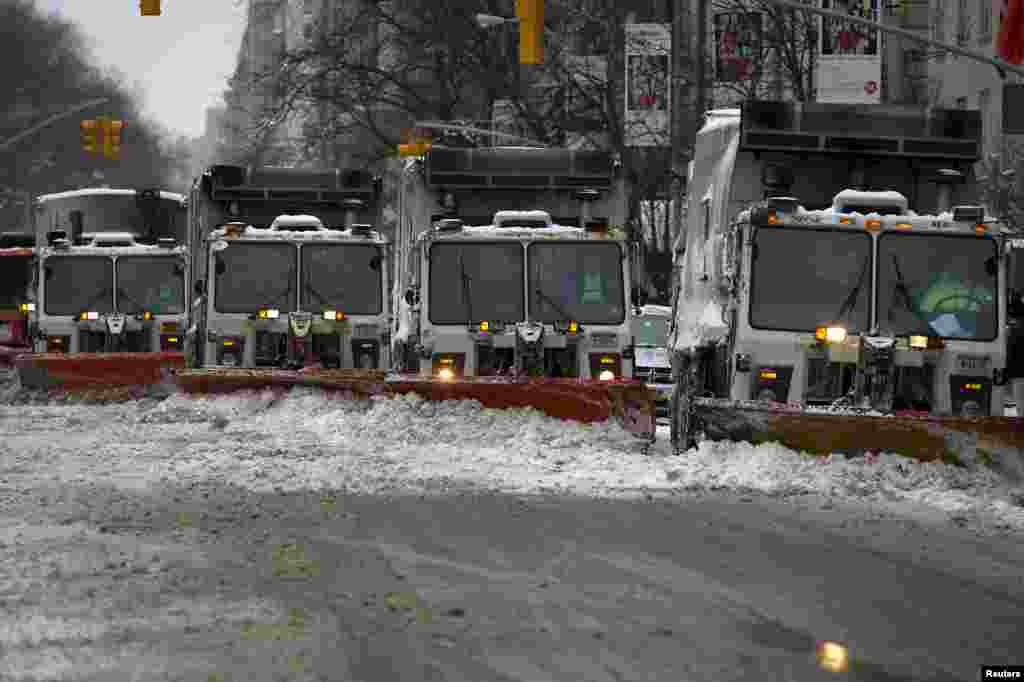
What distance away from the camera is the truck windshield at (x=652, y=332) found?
30531 millimetres

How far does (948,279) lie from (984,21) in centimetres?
2835

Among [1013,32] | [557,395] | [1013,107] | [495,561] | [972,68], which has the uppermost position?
[972,68]

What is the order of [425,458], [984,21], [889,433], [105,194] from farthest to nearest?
[984,21], [105,194], [425,458], [889,433]

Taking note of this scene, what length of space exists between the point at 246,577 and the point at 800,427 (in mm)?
5849

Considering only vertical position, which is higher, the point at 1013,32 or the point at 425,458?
the point at 1013,32

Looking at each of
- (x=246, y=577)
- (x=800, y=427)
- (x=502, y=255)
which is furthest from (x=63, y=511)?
(x=502, y=255)

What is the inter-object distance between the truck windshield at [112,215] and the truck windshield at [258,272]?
22.9ft

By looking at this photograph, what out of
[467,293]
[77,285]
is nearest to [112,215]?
[77,285]

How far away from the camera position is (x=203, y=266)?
2491 centimetres

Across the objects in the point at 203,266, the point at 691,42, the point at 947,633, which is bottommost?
the point at 947,633

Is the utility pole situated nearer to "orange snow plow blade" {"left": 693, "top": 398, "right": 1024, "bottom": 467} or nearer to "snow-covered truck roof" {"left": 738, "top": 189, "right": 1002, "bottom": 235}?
"snow-covered truck roof" {"left": 738, "top": 189, "right": 1002, "bottom": 235}

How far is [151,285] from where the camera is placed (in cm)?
2816

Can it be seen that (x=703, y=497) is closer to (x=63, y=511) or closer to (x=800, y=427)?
(x=800, y=427)

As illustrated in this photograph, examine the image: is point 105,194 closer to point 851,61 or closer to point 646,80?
point 646,80
